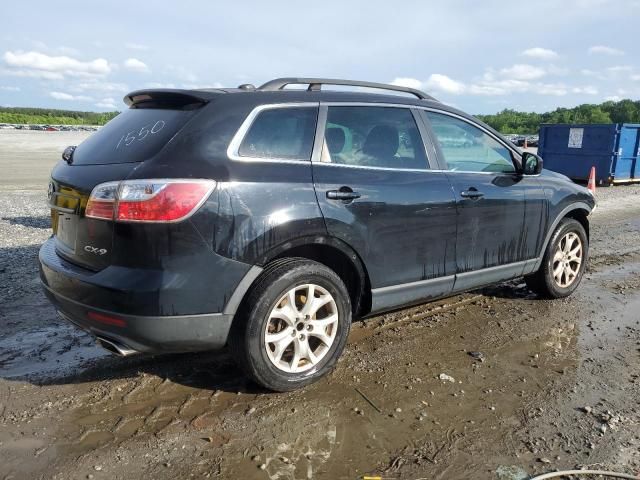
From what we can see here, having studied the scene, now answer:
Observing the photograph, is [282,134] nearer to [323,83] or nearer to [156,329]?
[323,83]

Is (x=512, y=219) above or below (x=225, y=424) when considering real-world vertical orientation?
above

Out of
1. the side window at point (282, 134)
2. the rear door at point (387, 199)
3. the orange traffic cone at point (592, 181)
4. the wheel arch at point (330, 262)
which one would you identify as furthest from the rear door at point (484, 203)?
the orange traffic cone at point (592, 181)

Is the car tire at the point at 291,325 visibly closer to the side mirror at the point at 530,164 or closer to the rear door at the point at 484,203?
the rear door at the point at 484,203

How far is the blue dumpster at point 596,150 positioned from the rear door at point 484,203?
13073 mm

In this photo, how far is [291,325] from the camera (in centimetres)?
333

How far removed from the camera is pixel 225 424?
3025 millimetres

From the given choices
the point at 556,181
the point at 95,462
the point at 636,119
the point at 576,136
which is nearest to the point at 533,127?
the point at 636,119

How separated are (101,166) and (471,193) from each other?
2645 millimetres

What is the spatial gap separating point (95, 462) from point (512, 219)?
3.52 m

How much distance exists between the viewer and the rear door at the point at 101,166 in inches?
118

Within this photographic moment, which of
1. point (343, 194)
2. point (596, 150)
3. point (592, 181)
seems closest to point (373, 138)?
point (343, 194)

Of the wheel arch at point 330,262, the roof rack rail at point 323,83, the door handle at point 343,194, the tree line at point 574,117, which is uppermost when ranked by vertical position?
the tree line at point 574,117

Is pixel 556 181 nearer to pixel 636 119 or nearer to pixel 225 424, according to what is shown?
pixel 225 424

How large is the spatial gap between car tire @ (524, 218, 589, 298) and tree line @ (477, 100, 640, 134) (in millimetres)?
52553
